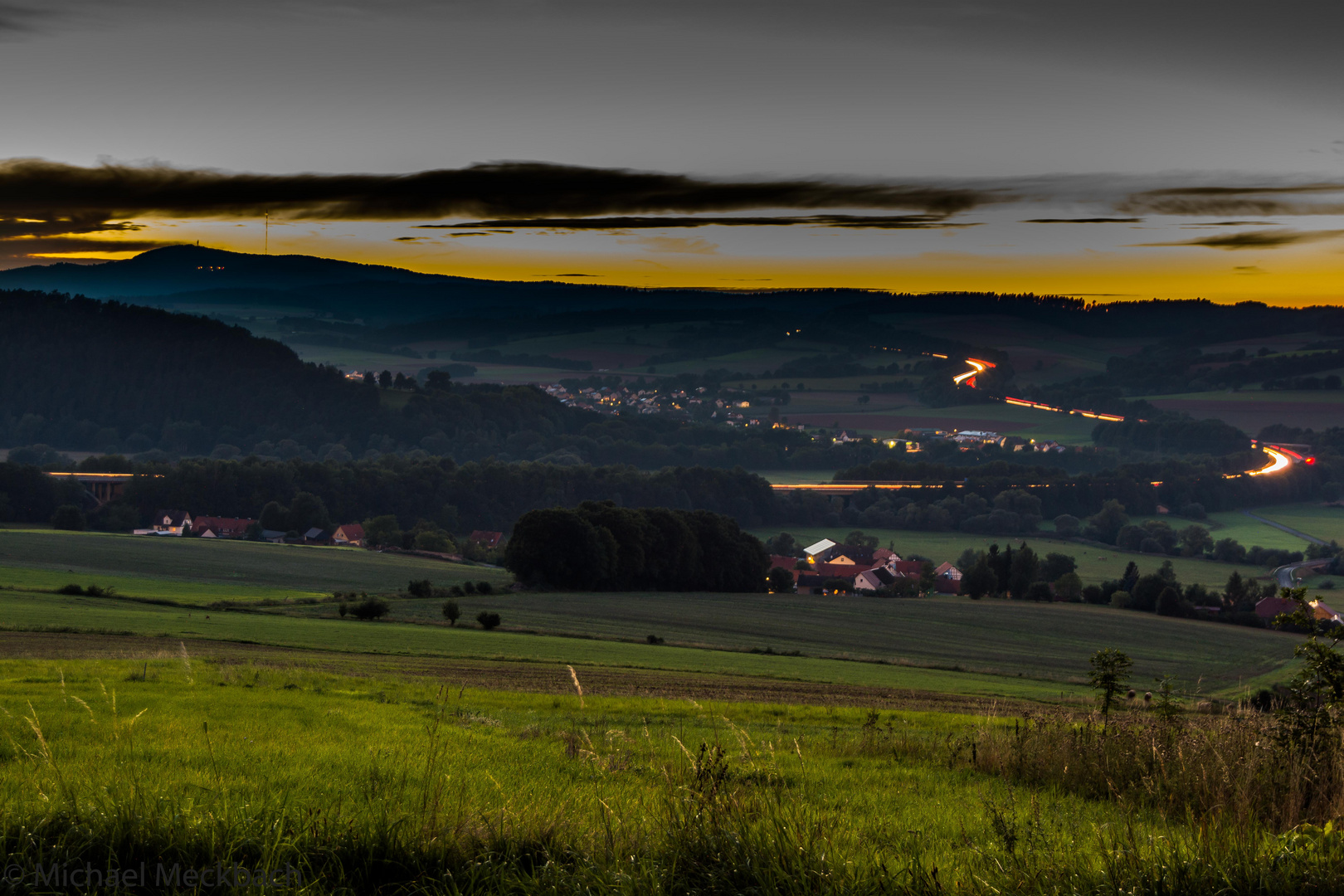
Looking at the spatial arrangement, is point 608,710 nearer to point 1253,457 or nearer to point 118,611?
point 118,611

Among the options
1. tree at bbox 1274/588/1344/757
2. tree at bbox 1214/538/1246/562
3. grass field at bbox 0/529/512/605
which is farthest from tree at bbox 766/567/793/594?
tree at bbox 1274/588/1344/757

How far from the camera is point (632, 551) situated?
7706 cm

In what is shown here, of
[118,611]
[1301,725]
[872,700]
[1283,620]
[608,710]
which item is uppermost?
[1283,620]

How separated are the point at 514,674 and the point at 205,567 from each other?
5375cm

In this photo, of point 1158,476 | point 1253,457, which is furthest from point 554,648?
point 1253,457

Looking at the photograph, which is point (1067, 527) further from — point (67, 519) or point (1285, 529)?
point (67, 519)

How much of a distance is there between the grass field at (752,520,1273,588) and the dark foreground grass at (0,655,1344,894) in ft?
319

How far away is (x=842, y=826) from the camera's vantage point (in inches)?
271

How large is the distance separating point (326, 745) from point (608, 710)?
9.68m

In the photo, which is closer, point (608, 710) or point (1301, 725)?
point (1301, 725)

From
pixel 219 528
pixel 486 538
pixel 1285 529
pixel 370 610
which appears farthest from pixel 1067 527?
pixel 370 610

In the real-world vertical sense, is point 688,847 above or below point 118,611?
above

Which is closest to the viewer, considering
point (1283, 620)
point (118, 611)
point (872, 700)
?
point (1283, 620)

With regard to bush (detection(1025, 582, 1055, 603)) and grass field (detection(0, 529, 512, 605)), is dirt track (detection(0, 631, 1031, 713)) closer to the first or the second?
grass field (detection(0, 529, 512, 605))
